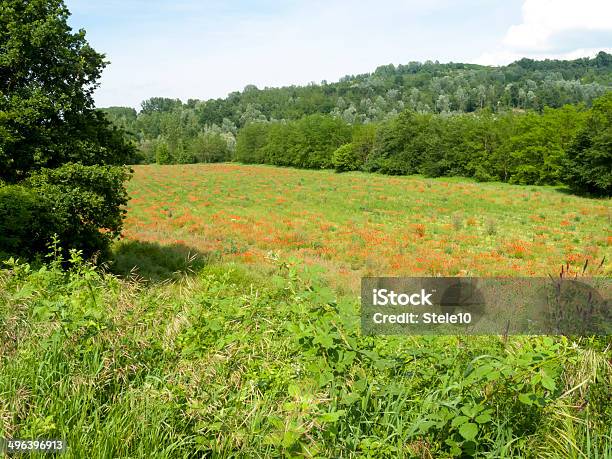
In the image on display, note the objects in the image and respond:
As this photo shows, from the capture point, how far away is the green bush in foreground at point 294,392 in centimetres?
324

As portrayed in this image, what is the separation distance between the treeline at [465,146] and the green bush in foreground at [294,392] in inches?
1745

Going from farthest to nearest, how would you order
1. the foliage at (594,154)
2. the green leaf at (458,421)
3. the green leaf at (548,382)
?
the foliage at (594,154) < the green leaf at (458,421) < the green leaf at (548,382)

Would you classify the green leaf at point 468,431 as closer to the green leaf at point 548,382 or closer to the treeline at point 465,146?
the green leaf at point 548,382

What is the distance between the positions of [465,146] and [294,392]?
218 feet

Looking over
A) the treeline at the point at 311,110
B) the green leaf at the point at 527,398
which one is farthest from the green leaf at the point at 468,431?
the treeline at the point at 311,110

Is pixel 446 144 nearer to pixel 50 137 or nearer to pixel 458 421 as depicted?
pixel 50 137

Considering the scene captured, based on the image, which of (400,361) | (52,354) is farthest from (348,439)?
(52,354)

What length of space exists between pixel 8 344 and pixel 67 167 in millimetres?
8484

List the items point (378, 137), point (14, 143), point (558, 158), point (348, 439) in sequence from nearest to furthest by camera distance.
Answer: point (348, 439) < point (14, 143) < point (558, 158) < point (378, 137)

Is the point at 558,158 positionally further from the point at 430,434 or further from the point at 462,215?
→ the point at 430,434

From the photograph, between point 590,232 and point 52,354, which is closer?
point 52,354

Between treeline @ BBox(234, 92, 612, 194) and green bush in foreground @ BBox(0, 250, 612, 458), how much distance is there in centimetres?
4432

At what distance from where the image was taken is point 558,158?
163ft

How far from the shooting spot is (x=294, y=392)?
303 centimetres
